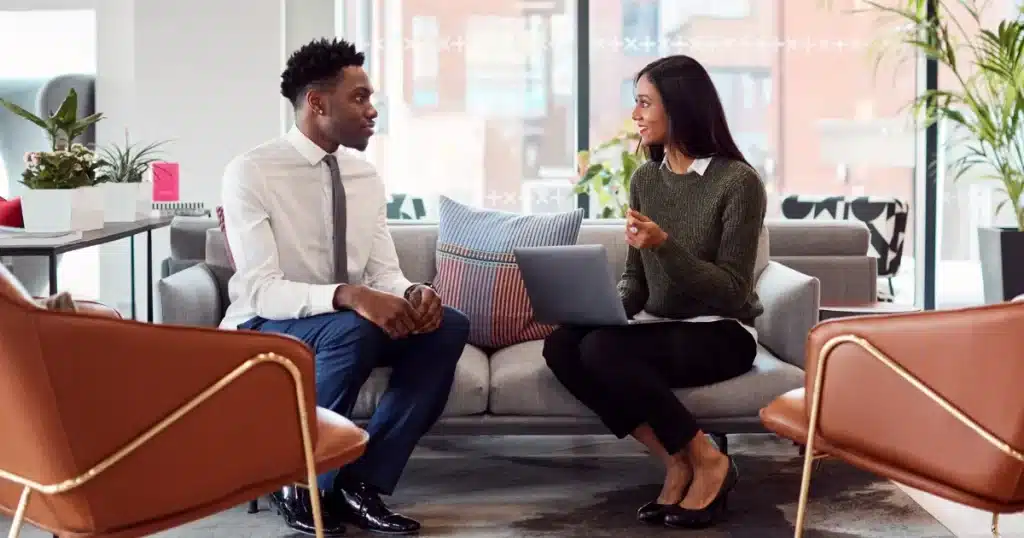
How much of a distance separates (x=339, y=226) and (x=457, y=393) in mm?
547

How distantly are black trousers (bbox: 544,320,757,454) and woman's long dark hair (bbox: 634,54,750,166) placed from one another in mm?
482

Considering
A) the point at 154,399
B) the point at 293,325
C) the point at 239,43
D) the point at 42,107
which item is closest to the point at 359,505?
the point at 293,325

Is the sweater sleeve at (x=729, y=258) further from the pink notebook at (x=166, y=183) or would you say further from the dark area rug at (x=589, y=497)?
the pink notebook at (x=166, y=183)

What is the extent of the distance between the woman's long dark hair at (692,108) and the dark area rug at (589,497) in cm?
93

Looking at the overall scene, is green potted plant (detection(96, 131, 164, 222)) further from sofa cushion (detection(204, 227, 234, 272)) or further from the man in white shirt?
the man in white shirt

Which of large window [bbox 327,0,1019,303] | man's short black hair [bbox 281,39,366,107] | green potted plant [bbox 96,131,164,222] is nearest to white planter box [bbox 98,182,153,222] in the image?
green potted plant [bbox 96,131,164,222]

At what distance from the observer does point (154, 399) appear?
1887 mm

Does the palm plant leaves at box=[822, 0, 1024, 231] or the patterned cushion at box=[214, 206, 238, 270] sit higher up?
the palm plant leaves at box=[822, 0, 1024, 231]

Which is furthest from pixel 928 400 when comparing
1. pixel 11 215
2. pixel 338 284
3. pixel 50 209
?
pixel 11 215

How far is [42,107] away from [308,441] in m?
4.96

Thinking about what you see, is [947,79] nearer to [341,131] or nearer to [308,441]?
[341,131]

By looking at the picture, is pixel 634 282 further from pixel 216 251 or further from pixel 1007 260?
pixel 1007 260

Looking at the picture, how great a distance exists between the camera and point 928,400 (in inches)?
83.5

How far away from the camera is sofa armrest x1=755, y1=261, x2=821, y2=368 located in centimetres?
322
